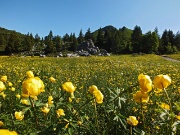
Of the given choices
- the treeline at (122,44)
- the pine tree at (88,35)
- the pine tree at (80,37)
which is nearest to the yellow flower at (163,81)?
the treeline at (122,44)

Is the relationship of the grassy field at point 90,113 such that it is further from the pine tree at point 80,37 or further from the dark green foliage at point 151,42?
the pine tree at point 80,37

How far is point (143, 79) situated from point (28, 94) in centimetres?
81

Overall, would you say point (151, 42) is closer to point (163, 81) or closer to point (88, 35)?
point (88, 35)

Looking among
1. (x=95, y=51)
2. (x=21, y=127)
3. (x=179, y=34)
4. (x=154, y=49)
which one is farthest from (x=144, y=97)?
(x=179, y=34)

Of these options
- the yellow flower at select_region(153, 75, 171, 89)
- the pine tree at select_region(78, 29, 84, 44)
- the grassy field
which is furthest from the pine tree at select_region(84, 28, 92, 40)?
the yellow flower at select_region(153, 75, 171, 89)

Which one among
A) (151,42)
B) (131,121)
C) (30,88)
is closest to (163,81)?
(131,121)

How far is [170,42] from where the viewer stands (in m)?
82.1

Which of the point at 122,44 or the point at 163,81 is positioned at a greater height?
the point at 122,44

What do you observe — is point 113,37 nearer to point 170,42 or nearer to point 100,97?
point 170,42

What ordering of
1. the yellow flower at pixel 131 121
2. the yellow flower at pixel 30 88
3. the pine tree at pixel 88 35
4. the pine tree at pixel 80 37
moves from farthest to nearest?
the pine tree at pixel 88 35
the pine tree at pixel 80 37
the yellow flower at pixel 131 121
the yellow flower at pixel 30 88

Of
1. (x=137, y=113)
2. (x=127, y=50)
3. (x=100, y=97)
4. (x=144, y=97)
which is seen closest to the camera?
(x=144, y=97)

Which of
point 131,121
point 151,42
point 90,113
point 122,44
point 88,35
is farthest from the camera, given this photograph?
point 88,35

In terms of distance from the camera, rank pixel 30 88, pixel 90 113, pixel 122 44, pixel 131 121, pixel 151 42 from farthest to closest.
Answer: pixel 122 44 < pixel 151 42 < pixel 90 113 < pixel 131 121 < pixel 30 88

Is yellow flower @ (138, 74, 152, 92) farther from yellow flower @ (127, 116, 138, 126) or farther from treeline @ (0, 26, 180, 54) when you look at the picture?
treeline @ (0, 26, 180, 54)
